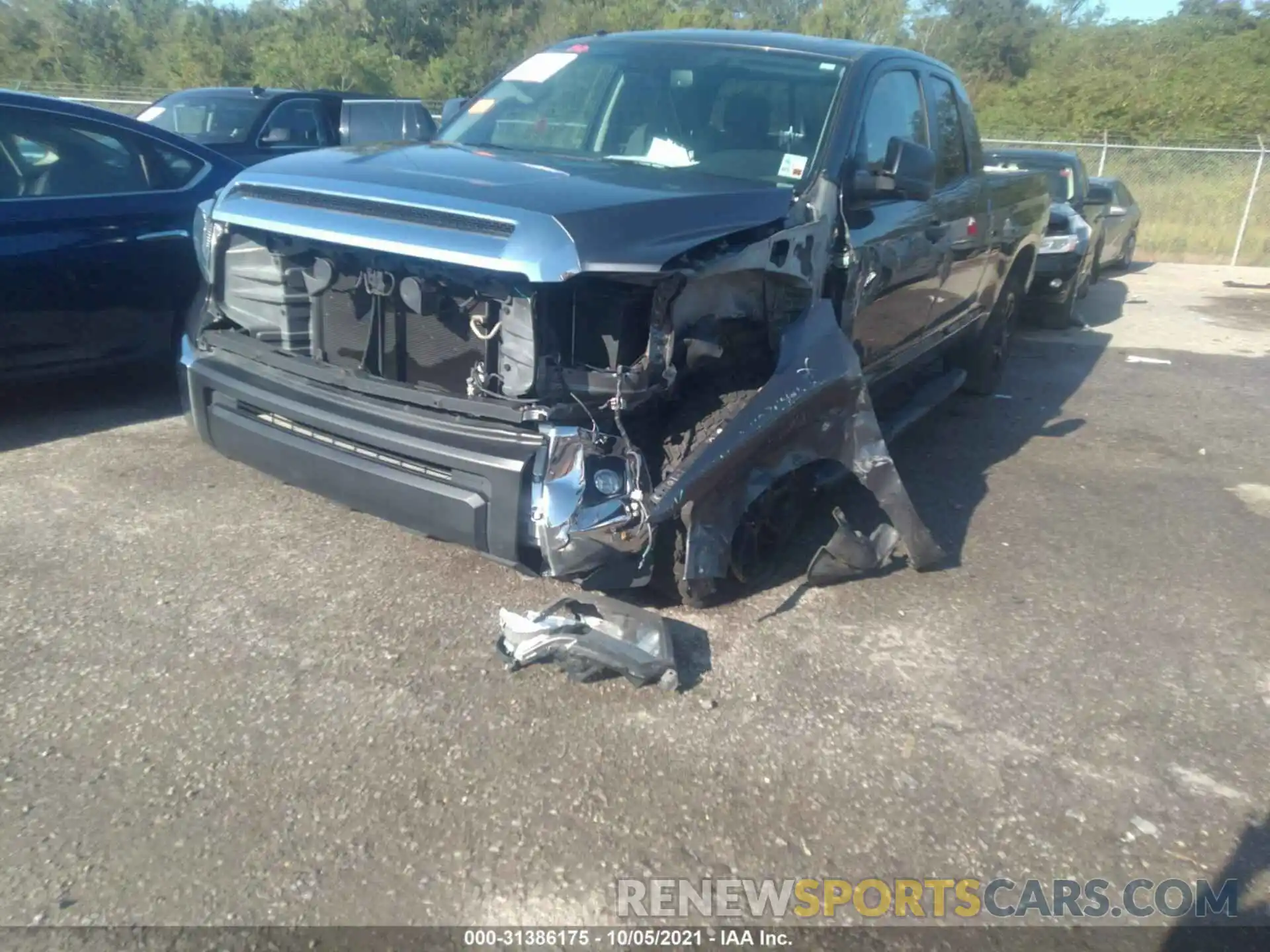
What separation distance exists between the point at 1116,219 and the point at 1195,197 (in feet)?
23.5

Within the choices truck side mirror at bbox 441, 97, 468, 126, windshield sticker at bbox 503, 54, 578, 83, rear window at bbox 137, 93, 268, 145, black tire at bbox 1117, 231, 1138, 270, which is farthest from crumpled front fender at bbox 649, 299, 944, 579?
black tire at bbox 1117, 231, 1138, 270

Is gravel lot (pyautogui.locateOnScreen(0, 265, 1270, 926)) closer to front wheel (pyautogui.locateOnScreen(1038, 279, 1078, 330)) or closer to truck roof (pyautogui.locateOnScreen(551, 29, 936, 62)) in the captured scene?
truck roof (pyautogui.locateOnScreen(551, 29, 936, 62))

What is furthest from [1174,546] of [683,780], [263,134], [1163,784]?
[263,134]

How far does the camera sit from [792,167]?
4.14 meters

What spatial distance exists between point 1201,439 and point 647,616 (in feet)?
15.0

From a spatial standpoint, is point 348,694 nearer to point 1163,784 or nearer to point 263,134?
point 1163,784

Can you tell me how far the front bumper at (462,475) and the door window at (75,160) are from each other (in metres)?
2.21

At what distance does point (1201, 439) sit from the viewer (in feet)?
21.2

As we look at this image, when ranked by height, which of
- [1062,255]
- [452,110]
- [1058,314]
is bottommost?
[1058,314]

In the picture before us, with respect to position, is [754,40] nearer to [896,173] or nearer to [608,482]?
[896,173]

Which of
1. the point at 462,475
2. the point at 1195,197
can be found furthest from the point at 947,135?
the point at 1195,197

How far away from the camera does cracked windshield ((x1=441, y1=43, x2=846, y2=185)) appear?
168 inches

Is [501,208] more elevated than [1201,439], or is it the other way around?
[501,208]

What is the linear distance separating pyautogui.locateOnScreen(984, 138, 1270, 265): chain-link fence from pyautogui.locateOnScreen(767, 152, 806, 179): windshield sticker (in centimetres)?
1410
